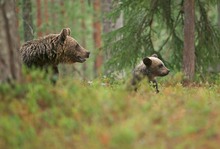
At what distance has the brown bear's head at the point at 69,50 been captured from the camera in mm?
10680

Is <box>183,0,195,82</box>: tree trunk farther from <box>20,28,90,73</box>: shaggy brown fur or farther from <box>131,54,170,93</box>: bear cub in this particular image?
<box>20,28,90,73</box>: shaggy brown fur

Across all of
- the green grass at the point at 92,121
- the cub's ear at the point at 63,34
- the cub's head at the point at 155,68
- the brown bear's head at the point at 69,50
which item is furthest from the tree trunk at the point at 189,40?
the green grass at the point at 92,121

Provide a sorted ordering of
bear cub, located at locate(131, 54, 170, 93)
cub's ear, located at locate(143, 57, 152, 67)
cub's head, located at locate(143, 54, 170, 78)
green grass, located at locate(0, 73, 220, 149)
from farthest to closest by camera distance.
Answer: cub's head, located at locate(143, 54, 170, 78) → bear cub, located at locate(131, 54, 170, 93) → cub's ear, located at locate(143, 57, 152, 67) → green grass, located at locate(0, 73, 220, 149)

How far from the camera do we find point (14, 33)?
7.12 m

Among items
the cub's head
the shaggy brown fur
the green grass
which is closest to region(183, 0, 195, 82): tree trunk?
the cub's head

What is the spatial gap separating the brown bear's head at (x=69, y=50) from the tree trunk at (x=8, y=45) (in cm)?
339

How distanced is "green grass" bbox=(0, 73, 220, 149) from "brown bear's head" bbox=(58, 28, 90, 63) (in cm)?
362

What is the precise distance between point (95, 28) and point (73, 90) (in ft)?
107

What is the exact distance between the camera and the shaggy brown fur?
10297 mm

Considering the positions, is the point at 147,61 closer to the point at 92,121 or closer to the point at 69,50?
the point at 69,50

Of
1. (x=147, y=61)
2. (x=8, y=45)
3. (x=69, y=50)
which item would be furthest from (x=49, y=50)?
(x=8, y=45)

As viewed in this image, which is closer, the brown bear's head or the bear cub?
the brown bear's head

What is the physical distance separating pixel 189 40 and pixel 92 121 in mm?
8086

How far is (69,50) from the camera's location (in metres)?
11.0
